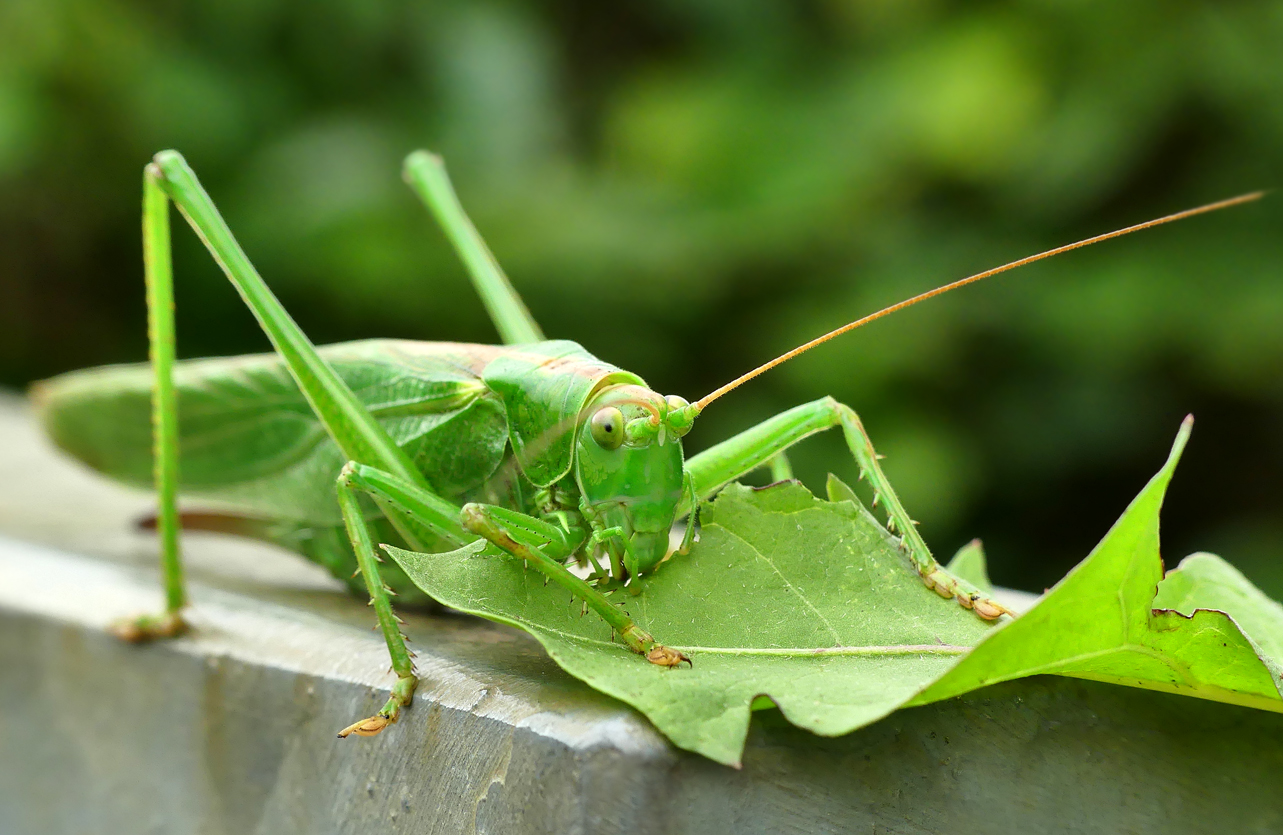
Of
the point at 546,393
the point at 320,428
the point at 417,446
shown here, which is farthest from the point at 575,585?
the point at 320,428

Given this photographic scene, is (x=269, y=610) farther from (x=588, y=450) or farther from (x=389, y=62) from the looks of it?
(x=389, y=62)

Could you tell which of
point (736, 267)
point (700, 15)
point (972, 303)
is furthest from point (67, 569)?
point (700, 15)

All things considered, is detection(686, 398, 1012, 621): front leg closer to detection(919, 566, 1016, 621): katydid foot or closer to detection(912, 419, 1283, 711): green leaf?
detection(919, 566, 1016, 621): katydid foot

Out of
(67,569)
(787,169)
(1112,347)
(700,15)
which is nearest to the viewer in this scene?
(67,569)

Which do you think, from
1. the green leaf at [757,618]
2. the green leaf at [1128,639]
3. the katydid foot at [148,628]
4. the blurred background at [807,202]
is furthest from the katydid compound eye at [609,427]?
the blurred background at [807,202]

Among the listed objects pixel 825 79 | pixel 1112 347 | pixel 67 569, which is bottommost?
pixel 1112 347

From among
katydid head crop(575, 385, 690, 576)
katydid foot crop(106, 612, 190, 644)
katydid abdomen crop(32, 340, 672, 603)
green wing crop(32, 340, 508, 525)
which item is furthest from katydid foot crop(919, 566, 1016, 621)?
katydid foot crop(106, 612, 190, 644)

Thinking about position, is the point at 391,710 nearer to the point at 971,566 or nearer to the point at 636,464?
the point at 636,464
